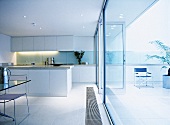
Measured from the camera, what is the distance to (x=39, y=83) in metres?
4.48

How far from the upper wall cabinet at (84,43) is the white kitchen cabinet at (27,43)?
2.10 m

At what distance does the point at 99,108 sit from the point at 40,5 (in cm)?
263

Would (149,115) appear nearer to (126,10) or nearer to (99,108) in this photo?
(99,108)

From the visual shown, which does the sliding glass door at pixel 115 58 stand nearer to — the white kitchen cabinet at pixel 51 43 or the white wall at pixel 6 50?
the white kitchen cabinet at pixel 51 43

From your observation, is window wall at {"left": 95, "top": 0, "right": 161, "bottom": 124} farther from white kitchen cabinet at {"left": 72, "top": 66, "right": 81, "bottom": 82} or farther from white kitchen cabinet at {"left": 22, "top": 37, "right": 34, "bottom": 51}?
white kitchen cabinet at {"left": 22, "top": 37, "right": 34, "bottom": 51}

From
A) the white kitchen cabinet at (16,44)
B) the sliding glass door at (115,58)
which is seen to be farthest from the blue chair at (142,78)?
the white kitchen cabinet at (16,44)

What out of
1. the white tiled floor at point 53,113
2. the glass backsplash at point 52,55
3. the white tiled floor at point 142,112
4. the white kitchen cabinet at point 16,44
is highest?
the white kitchen cabinet at point 16,44

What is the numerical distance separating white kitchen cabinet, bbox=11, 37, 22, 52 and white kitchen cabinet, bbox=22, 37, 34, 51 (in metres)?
0.16

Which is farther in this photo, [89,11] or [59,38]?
[59,38]

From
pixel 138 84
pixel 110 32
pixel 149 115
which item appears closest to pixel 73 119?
pixel 149 115

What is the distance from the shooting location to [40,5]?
3283 millimetres

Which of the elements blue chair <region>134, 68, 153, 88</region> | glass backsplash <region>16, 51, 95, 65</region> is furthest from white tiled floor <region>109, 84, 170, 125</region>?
glass backsplash <region>16, 51, 95, 65</region>

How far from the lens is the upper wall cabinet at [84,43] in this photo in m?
7.45

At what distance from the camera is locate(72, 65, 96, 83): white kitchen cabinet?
6.89 metres
